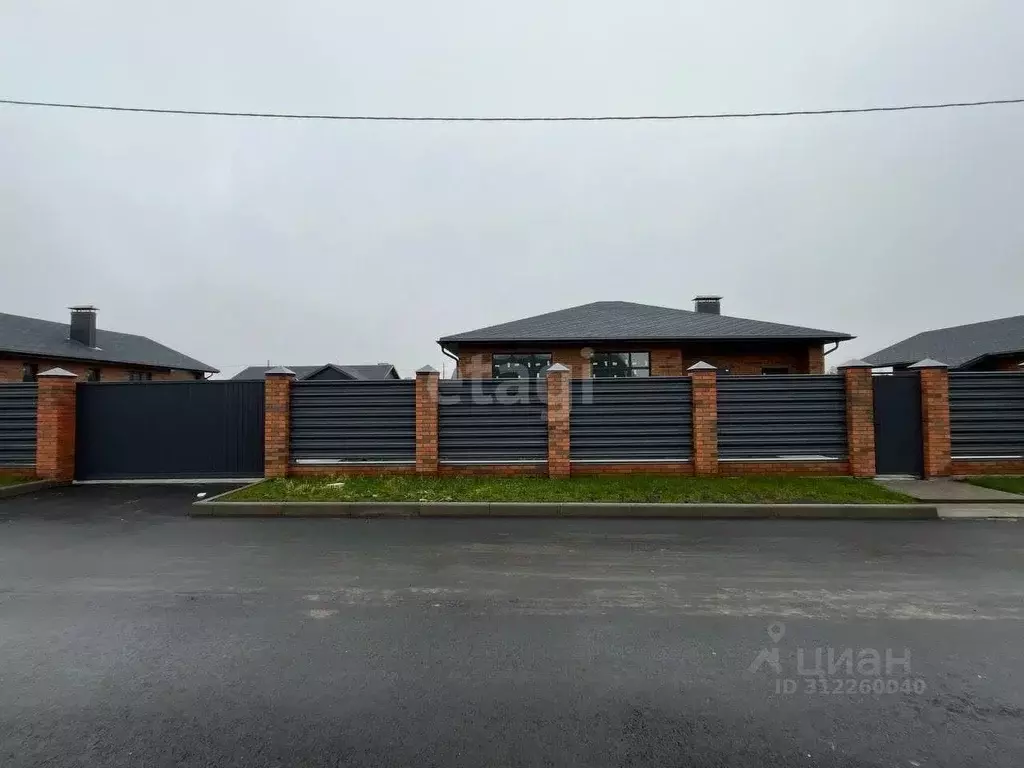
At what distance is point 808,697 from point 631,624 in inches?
48.0

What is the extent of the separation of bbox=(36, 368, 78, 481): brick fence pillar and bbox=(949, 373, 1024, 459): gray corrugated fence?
17.4 m

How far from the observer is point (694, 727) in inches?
102

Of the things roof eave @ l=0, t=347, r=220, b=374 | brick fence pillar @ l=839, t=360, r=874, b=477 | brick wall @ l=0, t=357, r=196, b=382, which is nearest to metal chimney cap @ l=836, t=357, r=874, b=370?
brick fence pillar @ l=839, t=360, r=874, b=477

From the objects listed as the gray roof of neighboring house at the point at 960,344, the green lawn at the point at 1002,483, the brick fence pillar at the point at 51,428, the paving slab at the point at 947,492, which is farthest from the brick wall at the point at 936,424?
the brick fence pillar at the point at 51,428

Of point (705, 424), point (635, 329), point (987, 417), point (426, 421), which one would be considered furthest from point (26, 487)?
point (987, 417)

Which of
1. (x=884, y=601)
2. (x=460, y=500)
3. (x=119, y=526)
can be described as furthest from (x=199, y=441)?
(x=884, y=601)

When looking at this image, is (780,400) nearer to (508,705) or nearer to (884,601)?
(884,601)

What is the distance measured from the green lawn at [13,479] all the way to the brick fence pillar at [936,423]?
17.1 m

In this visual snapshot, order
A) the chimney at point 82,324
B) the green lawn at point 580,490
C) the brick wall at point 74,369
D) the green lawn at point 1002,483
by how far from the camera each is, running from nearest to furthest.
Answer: the green lawn at point 580,490
the green lawn at point 1002,483
the brick wall at point 74,369
the chimney at point 82,324

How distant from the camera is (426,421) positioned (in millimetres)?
10016

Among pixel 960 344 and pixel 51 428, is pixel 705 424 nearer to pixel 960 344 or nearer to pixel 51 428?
pixel 51 428

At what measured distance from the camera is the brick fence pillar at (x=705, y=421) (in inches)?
386

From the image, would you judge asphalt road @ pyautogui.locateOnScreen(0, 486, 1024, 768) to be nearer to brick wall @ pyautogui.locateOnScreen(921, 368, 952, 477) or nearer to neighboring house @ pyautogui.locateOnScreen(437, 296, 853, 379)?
brick wall @ pyautogui.locateOnScreen(921, 368, 952, 477)

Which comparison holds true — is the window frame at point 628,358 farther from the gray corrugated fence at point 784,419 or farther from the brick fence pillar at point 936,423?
the brick fence pillar at point 936,423
